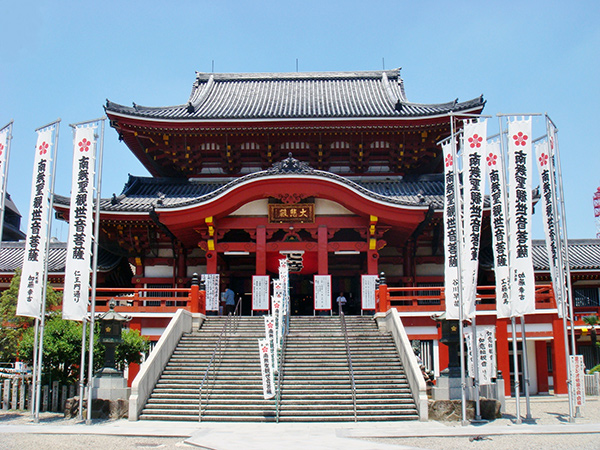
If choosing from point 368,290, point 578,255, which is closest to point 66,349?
point 368,290

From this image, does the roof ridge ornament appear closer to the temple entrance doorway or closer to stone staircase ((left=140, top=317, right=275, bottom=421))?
stone staircase ((left=140, top=317, right=275, bottom=421))

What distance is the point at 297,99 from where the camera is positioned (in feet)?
89.3

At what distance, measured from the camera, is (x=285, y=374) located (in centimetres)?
1484

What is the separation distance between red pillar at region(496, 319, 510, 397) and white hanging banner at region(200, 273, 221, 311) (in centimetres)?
950

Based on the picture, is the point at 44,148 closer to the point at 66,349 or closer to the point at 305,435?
the point at 66,349

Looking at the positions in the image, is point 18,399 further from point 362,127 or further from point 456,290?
point 362,127

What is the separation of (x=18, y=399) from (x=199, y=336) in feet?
17.2

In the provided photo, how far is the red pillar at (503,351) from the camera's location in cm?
1758

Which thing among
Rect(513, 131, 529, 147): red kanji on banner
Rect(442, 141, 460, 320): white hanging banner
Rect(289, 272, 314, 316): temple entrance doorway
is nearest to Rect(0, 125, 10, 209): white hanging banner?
Rect(442, 141, 460, 320): white hanging banner

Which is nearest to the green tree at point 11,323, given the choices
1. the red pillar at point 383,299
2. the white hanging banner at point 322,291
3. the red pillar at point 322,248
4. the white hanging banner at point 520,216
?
the white hanging banner at point 322,291

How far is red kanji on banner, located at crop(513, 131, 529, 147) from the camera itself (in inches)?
531

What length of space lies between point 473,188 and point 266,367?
21.8 ft

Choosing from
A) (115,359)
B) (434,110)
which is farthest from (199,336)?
(434,110)

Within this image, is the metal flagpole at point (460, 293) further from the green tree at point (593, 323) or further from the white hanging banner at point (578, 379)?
the green tree at point (593, 323)
